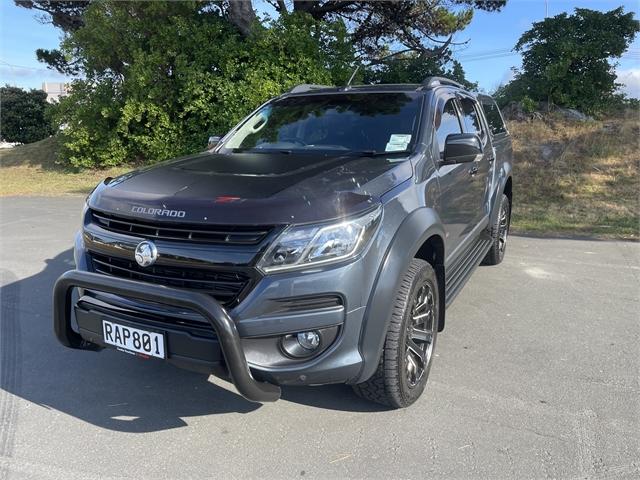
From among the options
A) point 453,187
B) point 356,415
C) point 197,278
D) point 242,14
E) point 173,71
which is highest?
point 242,14

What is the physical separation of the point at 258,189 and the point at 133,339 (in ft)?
3.21

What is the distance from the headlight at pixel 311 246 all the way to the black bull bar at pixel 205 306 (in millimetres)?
304

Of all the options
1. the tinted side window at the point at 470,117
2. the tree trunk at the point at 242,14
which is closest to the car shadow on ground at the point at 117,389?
the tinted side window at the point at 470,117

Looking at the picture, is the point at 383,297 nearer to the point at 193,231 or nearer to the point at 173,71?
the point at 193,231

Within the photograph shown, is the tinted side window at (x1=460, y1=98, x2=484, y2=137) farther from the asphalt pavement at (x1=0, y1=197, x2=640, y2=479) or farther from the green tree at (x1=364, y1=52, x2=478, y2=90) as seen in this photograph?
the green tree at (x1=364, y1=52, x2=478, y2=90)

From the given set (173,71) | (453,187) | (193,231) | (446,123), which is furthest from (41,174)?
(193,231)

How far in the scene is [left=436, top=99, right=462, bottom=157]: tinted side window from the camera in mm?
3814

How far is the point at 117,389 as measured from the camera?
10.9 feet

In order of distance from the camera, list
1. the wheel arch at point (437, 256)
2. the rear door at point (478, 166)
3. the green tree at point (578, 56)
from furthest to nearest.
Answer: the green tree at point (578, 56) → the rear door at point (478, 166) → the wheel arch at point (437, 256)

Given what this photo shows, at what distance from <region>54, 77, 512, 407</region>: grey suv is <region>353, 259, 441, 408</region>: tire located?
10 millimetres

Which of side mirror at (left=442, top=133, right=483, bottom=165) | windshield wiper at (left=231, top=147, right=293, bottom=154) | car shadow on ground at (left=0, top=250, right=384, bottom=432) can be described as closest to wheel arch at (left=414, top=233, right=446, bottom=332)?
side mirror at (left=442, top=133, right=483, bottom=165)

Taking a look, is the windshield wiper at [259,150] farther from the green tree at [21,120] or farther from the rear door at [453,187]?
the green tree at [21,120]

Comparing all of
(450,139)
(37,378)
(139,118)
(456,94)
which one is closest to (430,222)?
(450,139)

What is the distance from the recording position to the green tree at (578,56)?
41.7ft
